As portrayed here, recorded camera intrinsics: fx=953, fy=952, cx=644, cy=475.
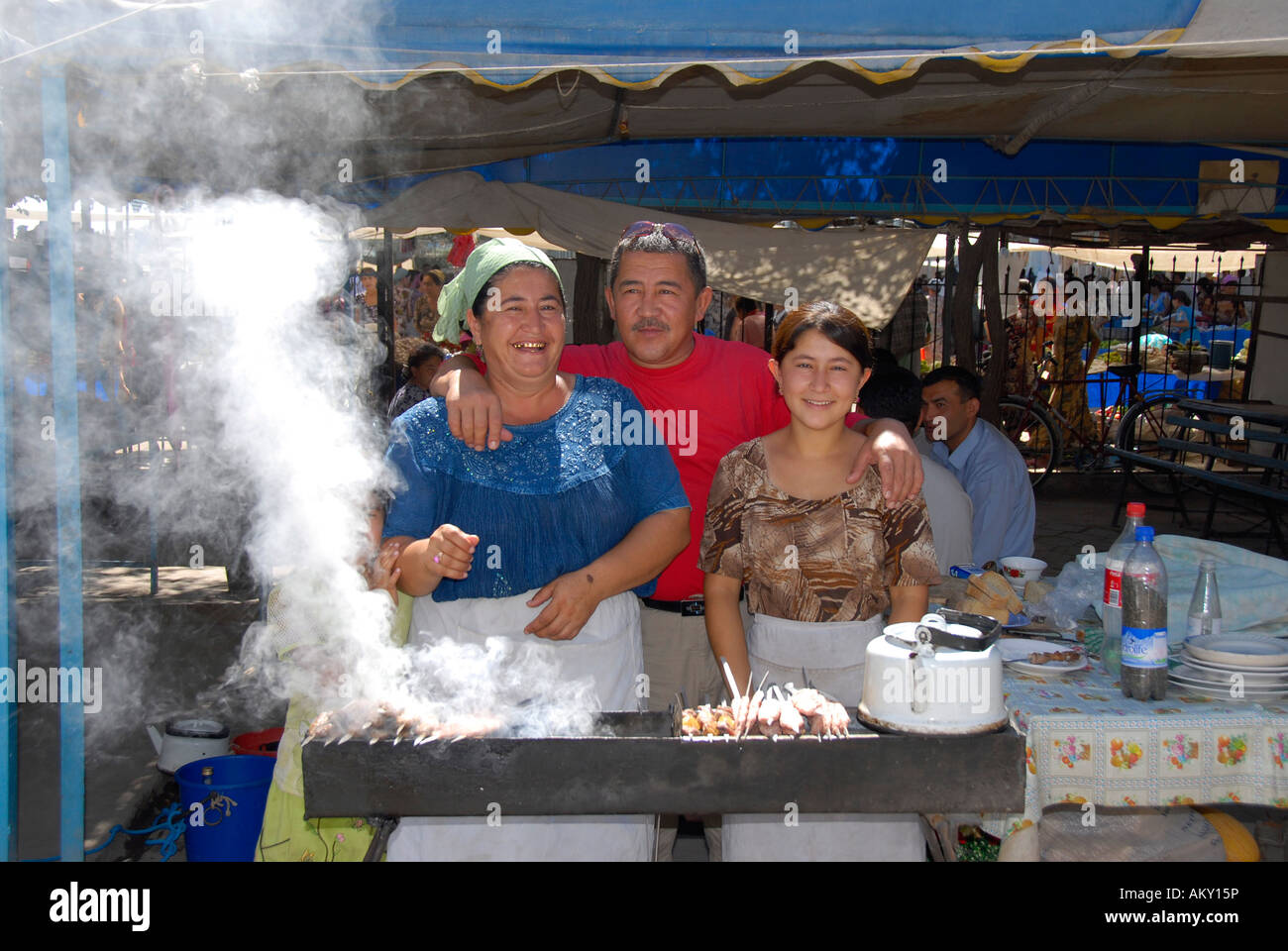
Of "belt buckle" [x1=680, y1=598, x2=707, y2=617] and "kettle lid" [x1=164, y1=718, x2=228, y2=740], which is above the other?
"belt buckle" [x1=680, y1=598, x2=707, y2=617]

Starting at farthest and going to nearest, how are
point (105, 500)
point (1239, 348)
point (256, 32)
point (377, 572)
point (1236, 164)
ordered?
point (1239, 348), point (105, 500), point (1236, 164), point (256, 32), point (377, 572)

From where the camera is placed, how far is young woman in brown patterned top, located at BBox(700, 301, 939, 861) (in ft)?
8.87

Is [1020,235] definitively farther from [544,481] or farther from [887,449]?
A: [544,481]

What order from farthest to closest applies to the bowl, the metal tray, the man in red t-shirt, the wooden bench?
the wooden bench → the bowl → the man in red t-shirt → the metal tray

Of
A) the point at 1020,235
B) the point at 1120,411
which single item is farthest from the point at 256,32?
the point at 1120,411

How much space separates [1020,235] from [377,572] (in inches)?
321

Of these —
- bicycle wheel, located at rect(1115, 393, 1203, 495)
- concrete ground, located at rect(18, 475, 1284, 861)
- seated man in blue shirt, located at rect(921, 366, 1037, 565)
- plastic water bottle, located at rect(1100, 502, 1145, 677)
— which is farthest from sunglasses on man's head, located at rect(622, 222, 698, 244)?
bicycle wheel, located at rect(1115, 393, 1203, 495)

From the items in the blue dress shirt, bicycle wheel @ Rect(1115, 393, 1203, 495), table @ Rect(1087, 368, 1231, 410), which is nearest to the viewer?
the blue dress shirt

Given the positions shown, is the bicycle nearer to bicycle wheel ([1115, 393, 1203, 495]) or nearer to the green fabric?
bicycle wheel ([1115, 393, 1203, 495])

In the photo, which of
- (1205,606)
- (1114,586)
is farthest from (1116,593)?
(1205,606)

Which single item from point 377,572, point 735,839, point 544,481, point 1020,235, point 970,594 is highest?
point 1020,235

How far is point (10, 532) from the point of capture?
2836 mm

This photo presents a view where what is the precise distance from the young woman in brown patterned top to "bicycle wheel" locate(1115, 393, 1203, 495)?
26.8 feet

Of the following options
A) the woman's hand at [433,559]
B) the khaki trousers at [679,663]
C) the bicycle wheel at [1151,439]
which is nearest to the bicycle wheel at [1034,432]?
the bicycle wheel at [1151,439]
